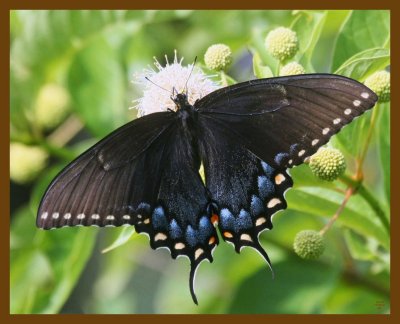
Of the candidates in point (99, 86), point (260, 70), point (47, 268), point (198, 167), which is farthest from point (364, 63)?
point (47, 268)

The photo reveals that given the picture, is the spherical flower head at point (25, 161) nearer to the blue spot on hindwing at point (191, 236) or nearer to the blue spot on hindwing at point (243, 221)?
the blue spot on hindwing at point (191, 236)

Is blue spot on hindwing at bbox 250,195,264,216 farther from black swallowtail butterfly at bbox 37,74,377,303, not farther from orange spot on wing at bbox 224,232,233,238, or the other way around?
orange spot on wing at bbox 224,232,233,238

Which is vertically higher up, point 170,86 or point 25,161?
point 170,86

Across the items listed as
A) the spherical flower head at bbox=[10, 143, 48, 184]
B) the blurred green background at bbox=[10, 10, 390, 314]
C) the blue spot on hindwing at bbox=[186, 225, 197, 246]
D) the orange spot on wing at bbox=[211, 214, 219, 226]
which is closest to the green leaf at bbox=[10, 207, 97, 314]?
the blurred green background at bbox=[10, 10, 390, 314]

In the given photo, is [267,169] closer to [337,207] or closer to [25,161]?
[337,207]

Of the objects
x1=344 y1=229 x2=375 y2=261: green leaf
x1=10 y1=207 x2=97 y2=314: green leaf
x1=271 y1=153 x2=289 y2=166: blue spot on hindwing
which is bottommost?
x1=10 y1=207 x2=97 y2=314: green leaf
